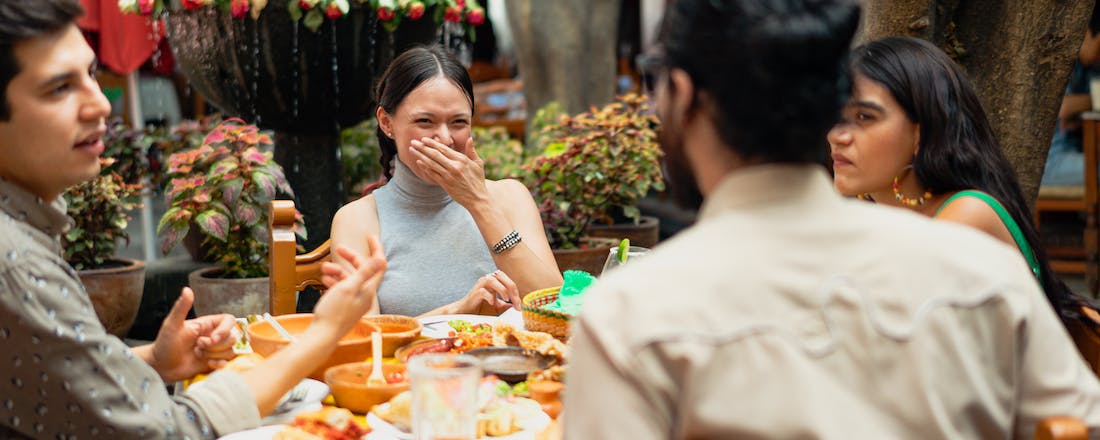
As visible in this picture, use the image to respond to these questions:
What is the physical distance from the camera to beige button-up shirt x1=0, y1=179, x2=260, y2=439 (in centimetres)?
140

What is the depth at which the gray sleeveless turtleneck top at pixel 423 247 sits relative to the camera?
2.90 metres

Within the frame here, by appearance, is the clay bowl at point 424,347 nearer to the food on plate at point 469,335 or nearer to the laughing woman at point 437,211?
the food on plate at point 469,335

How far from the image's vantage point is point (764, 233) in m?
1.12

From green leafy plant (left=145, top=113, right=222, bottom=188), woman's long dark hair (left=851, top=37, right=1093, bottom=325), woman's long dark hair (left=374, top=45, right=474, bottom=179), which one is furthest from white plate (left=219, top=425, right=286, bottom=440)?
green leafy plant (left=145, top=113, right=222, bottom=188)

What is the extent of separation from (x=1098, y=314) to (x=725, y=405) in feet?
4.29

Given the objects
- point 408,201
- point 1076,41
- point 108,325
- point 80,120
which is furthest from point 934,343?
point 108,325

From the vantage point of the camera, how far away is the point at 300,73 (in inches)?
181

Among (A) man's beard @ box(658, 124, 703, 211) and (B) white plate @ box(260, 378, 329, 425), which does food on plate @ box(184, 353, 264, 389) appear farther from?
(A) man's beard @ box(658, 124, 703, 211)

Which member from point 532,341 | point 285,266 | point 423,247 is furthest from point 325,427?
point 423,247

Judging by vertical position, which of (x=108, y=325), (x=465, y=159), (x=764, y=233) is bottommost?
(x=108, y=325)

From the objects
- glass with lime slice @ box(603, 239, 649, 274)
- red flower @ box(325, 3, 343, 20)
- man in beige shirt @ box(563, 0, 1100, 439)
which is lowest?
glass with lime slice @ box(603, 239, 649, 274)

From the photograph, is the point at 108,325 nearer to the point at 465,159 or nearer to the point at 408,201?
the point at 408,201

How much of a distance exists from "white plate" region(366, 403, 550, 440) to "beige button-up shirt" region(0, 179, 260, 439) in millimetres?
299

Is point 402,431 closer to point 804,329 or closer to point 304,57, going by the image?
point 804,329
